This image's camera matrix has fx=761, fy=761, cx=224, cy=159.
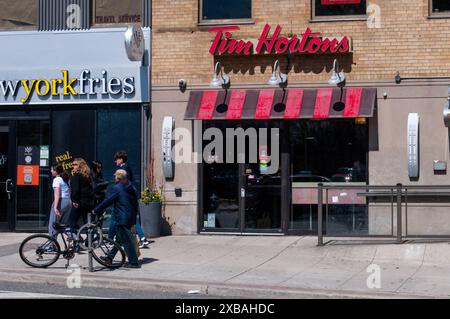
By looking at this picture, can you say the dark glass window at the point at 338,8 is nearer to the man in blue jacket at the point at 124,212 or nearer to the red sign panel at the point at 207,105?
the red sign panel at the point at 207,105

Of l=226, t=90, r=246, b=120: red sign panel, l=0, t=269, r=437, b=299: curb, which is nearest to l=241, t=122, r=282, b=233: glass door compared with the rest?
l=226, t=90, r=246, b=120: red sign panel

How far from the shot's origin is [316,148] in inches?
627

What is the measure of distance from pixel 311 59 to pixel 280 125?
1.52 meters

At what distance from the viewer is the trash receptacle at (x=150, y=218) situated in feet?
51.7

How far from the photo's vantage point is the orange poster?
1680 centimetres

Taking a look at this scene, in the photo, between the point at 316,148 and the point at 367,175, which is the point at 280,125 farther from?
the point at 367,175

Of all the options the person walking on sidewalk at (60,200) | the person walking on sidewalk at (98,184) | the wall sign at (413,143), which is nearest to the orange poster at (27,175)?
the person walking on sidewalk at (98,184)

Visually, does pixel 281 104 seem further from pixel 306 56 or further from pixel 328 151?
pixel 328 151

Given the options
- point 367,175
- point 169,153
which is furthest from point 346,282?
point 169,153

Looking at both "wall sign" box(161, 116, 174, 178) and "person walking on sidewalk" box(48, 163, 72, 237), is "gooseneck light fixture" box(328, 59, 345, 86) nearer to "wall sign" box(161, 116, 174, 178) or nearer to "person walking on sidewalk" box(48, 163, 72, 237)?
"wall sign" box(161, 116, 174, 178)

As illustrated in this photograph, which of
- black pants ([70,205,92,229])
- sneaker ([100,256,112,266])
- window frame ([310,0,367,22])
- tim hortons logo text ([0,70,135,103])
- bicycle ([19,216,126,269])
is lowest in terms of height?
sneaker ([100,256,112,266])

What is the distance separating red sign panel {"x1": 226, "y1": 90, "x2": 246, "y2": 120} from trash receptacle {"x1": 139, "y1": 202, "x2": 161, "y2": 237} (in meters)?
2.41

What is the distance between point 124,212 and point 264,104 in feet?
16.0

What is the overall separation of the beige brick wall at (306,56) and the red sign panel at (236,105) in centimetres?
30
